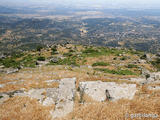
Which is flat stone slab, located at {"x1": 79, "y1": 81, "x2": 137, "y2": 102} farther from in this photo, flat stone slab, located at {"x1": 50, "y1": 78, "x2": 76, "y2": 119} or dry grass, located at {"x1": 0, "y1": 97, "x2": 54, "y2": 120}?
dry grass, located at {"x1": 0, "y1": 97, "x2": 54, "y2": 120}

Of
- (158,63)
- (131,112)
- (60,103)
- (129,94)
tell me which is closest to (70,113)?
(60,103)

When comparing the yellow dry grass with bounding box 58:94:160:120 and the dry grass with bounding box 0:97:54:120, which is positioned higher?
the yellow dry grass with bounding box 58:94:160:120

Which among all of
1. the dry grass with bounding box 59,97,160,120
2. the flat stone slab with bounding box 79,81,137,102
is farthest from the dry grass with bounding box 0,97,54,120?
the flat stone slab with bounding box 79,81,137,102

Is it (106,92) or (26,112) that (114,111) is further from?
(26,112)

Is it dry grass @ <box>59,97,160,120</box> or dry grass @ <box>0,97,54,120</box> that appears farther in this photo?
dry grass @ <box>0,97,54,120</box>

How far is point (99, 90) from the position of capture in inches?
373

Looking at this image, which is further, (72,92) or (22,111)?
(72,92)

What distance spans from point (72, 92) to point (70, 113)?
9.06ft

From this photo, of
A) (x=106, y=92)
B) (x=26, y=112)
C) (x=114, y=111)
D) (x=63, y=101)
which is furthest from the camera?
(x=106, y=92)

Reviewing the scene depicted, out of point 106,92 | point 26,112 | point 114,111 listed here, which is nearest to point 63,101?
point 26,112

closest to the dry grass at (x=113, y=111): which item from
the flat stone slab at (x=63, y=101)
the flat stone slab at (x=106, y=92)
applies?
the flat stone slab at (x=63, y=101)

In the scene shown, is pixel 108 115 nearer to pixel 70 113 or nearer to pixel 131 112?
pixel 131 112

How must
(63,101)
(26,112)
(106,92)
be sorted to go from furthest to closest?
(106,92) → (63,101) → (26,112)

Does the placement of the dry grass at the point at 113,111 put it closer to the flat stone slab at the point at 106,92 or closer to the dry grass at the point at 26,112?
the dry grass at the point at 26,112
